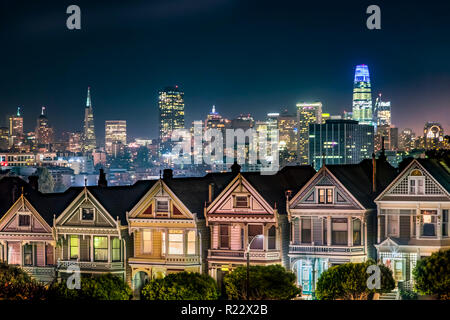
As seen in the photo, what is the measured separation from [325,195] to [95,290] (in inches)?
483

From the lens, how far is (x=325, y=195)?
50.3 metres

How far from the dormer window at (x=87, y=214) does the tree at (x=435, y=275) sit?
58.9ft

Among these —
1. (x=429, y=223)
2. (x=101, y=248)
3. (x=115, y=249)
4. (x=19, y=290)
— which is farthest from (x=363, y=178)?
(x=19, y=290)

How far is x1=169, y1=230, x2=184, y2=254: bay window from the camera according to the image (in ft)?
174

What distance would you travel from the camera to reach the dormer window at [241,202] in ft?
169

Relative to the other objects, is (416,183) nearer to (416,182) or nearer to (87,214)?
(416,182)

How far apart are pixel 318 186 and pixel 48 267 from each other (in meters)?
16.1

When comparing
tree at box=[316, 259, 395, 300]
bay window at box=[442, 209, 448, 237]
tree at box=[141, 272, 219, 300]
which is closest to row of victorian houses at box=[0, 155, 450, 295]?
bay window at box=[442, 209, 448, 237]

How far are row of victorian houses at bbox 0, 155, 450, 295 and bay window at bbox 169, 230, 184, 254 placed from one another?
5 cm

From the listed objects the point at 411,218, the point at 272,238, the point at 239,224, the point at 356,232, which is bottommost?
the point at 272,238

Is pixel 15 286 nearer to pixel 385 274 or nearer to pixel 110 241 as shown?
pixel 110 241

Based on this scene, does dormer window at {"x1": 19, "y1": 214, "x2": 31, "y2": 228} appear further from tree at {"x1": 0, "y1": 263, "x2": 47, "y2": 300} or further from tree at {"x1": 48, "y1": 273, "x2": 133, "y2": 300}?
tree at {"x1": 48, "y1": 273, "x2": 133, "y2": 300}

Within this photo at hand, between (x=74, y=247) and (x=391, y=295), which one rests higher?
(x=74, y=247)

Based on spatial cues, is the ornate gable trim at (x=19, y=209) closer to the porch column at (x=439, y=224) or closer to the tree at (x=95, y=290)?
the tree at (x=95, y=290)
